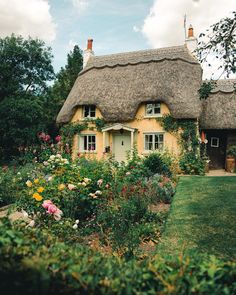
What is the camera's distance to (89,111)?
2017 cm

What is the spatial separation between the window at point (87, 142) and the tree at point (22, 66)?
8207mm

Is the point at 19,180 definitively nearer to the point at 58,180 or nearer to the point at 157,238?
the point at 58,180

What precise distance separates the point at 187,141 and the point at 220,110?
3516mm

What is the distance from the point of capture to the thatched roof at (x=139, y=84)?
58.2 feet

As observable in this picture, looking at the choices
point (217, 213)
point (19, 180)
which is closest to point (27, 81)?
point (19, 180)

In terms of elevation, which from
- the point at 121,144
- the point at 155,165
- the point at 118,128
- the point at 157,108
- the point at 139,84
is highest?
the point at 139,84

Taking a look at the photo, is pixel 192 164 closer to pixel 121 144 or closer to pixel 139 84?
pixel 121 144

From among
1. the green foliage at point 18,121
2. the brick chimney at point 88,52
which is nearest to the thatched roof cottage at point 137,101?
the brick chimney at point 88,52

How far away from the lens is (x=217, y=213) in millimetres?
6695

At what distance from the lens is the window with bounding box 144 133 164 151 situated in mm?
18094

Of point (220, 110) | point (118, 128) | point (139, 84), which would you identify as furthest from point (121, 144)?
point (220, 110)

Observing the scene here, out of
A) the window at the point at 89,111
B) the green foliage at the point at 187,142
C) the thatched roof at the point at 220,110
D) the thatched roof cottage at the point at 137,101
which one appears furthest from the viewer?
the window at the point at 89,111

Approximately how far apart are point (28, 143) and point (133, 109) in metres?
9.54

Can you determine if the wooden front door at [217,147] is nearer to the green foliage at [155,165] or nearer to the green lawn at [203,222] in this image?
the green foliage at [155,165]
